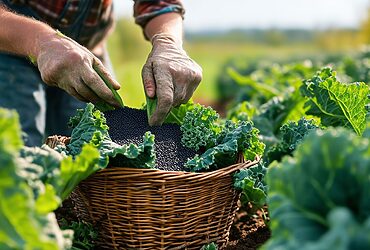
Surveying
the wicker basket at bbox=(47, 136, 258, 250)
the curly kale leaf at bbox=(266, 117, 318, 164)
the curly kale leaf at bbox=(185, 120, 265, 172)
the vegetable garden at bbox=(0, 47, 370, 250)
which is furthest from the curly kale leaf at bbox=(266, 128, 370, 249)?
the curly kale leaf at bbox=(266, 117, 318, 164)

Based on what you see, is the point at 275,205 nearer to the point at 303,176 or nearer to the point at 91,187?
the point at 303,176

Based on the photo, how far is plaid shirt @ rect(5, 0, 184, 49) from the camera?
14.2 ft

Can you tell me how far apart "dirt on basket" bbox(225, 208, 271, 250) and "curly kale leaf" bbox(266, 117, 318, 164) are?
1.37 feet

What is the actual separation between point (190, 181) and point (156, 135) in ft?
1.86

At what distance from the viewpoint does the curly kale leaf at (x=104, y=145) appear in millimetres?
2719

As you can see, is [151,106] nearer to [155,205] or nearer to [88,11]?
[155,205]

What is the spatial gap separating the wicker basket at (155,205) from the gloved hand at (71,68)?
536mm

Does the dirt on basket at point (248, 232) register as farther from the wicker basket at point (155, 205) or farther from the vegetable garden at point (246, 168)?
the wicker basket at point (155, 205)

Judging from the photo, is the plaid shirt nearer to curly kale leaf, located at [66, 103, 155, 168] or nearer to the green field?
the green field

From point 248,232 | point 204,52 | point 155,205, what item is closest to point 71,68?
point 155,205

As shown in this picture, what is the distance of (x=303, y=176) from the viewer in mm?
1881

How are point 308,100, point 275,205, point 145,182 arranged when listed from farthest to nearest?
point 308,100 < point 145,182 < point 275,205

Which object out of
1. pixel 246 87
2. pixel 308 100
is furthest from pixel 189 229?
pixel 246 87

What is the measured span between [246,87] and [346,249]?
6.06 m
